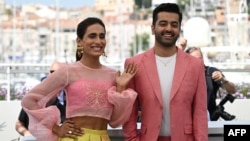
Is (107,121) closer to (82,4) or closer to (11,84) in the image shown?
(11,84)

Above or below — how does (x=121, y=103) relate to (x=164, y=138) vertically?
above

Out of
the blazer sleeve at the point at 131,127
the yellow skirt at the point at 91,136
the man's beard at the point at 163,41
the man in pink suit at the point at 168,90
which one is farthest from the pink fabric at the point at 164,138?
the man's beard at the point at 163,41

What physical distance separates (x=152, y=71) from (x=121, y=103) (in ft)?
0.70

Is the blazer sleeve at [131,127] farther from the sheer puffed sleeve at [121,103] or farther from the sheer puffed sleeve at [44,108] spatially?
the sheer puffed sleeve at [44,108]

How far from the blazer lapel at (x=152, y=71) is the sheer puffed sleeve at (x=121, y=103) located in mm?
103

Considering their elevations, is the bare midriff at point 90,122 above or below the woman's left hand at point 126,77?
below

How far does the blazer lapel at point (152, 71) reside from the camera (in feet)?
11.1

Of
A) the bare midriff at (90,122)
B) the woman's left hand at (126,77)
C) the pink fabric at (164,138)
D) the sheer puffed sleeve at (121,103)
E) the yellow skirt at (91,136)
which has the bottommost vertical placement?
the pink fabric at (164,138)

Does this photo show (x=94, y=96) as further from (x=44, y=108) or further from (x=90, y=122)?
(x=44, y=108)

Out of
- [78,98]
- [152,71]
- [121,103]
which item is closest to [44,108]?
[78,98]

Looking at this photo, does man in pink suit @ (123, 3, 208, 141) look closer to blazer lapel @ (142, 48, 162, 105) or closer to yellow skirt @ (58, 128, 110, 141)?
blazer lapel @ (142, 48, 162, 105)

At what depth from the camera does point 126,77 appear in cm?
343

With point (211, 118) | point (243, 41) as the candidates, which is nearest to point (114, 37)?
point (243, 41)

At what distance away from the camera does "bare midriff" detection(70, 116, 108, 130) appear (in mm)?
3436
